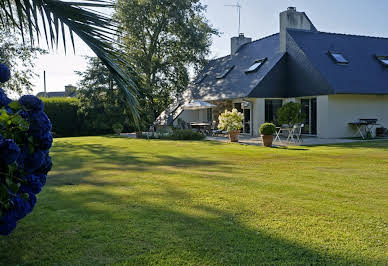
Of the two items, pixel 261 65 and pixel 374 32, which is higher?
pixel 374 32

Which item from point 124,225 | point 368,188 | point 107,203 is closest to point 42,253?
point 124,225

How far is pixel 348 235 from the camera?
3289 millimetres

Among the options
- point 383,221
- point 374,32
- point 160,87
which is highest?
point 374,32

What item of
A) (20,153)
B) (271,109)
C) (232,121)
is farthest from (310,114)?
(20,153)

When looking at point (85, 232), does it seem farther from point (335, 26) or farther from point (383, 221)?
point (335, 26)

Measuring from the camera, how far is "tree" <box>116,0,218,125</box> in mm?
27312

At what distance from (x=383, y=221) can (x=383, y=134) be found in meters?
15.4

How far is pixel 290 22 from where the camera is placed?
1944 centimetres

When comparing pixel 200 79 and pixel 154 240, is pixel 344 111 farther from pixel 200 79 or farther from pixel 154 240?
pixel 154 240

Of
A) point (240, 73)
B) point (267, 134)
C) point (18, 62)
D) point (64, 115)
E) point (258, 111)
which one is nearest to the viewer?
point (267, 134)

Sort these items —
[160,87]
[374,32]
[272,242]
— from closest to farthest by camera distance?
[272,242] → [374,32] → [160,87]

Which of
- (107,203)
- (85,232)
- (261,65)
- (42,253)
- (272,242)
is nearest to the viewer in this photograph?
(42,253)

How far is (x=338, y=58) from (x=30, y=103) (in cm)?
1794

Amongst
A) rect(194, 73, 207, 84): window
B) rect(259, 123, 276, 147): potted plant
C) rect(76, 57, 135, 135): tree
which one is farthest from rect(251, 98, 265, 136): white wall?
rect(76, 57, 135, 135): tree
